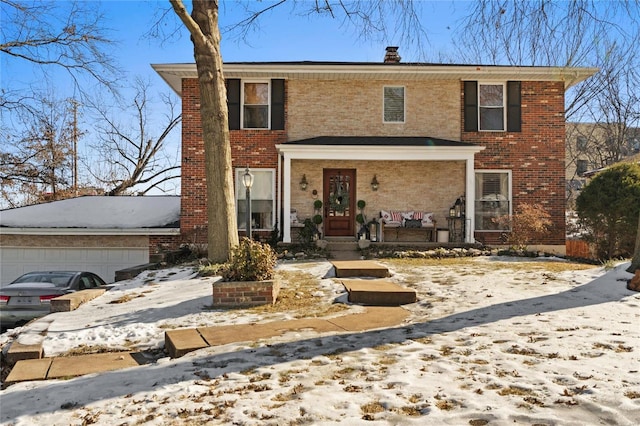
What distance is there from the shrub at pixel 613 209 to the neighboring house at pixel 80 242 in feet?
38.3

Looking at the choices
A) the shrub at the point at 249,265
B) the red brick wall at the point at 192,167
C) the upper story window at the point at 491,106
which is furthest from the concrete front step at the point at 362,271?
the upper story window at the point at 491,106

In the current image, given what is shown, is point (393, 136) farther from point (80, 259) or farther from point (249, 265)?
point (80, 259)

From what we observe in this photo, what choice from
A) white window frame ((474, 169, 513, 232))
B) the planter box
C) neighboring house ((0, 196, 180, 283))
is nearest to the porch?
white window frame ((474, 169, 513, 232))

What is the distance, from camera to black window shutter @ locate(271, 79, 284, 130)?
14.8m

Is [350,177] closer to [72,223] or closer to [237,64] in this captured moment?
[237,64]

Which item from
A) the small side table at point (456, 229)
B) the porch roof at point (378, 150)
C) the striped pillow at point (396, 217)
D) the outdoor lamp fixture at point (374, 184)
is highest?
the porch roof at point (378, 150)

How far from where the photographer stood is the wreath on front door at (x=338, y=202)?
1491 centimetres

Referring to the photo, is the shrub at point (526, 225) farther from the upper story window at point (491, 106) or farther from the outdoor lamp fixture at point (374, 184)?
the outdoor lamp fixture at point (374, 184)

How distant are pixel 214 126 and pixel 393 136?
7.06 m

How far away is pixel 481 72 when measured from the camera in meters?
14.4

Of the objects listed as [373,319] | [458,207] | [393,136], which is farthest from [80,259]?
[373,319]

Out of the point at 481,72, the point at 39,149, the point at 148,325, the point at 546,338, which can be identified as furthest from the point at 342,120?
the point at 39,149

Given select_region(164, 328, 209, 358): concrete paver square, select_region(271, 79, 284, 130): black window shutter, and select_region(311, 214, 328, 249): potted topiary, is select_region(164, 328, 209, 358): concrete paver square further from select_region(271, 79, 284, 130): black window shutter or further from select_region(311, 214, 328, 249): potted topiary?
select_region(271, 79, 284, 130): black window shutter

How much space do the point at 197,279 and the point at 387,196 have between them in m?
7.33
